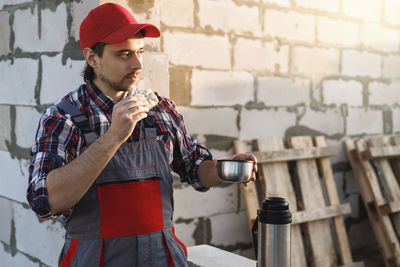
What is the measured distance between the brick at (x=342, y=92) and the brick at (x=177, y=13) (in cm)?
166

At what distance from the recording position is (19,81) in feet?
13.0

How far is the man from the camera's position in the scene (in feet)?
6.23

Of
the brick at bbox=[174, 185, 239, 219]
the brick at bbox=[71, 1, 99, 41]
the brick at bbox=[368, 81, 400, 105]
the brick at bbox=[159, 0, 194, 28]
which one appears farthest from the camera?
the brick at bbox=[368, 81, 400, 105]

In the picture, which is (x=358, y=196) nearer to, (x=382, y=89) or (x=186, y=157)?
(x=382, y=89)

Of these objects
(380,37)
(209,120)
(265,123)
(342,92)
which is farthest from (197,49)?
(380,37)

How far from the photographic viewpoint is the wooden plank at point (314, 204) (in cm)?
426

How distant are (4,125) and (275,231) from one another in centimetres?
307

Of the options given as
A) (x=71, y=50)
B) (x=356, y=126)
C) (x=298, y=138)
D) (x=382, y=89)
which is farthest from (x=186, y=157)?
(x=382, y=89)

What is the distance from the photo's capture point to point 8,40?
13.3ft

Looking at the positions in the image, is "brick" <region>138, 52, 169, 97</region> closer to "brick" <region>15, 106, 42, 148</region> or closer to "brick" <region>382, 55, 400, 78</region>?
"brick" <region>15, 106, 42, 148</region>

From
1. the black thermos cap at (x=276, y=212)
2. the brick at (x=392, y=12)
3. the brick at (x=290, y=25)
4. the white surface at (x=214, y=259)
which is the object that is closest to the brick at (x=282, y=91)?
the brick at (x=290, y=25)

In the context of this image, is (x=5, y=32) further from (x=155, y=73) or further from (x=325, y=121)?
(x=325, y=121)

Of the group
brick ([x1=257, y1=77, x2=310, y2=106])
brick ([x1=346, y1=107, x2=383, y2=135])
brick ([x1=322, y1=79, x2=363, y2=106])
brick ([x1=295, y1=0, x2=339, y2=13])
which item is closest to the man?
brick ([x1=257, y1=77, x2=310, y2=106])

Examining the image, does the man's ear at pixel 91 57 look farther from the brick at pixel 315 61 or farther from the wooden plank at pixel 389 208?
the wooden plank at pixel 389 208
